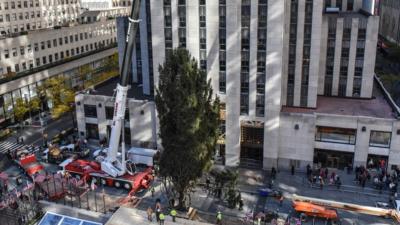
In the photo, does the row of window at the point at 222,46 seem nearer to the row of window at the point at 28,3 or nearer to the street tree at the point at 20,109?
the street tree at the point at 20,109

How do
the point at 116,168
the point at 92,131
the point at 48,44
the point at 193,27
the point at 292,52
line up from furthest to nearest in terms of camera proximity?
1. the point at 48,44
2. the point at 92,131
3. the point at 292,52
4. the point at 193,27
5. the point at 116,168

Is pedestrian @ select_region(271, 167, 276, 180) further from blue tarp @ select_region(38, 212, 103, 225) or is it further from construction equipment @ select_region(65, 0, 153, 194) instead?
blue tarp @ select_region(38, 212, 103, 225)

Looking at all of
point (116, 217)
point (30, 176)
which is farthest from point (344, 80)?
point (30, 176)

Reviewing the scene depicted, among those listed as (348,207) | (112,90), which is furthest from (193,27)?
(348,207)

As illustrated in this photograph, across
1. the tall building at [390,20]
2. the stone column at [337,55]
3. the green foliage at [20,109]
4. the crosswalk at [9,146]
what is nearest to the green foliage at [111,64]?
the green foliage at [20,109]

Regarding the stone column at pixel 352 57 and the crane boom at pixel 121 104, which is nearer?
the crane boom at pixel 121 104

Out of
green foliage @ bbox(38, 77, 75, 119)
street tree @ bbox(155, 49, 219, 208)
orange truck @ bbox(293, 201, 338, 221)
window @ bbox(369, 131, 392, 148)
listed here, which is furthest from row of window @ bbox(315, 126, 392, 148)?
green foliage @ bbox(38, 77, 75, 119)

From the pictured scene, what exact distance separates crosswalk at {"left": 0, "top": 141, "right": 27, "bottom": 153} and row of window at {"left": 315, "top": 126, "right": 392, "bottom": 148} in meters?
43.5

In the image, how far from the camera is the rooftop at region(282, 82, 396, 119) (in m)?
57.7

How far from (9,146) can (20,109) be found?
739cm

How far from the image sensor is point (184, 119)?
3978 cm

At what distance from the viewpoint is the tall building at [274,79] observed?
52562 millimetres

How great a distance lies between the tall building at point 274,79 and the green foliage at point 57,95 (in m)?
19.0

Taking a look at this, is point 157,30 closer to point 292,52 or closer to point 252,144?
point 292,52
